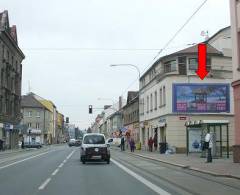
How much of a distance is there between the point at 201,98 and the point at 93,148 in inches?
900

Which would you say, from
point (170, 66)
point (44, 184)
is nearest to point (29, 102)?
point (170, 66)

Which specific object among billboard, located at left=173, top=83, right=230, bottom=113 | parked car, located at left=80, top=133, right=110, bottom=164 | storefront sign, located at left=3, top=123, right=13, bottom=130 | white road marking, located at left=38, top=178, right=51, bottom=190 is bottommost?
white road marking, located at left=38, top=178, right=51, bottom=190

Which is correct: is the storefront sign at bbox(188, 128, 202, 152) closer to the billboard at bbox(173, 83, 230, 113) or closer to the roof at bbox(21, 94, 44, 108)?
the billboard at bbox(173, 83, 230, 113)

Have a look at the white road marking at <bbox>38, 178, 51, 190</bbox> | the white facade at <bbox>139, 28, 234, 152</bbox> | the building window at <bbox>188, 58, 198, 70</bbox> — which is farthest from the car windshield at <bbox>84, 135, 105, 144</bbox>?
the building window at <bbox>188, 58, 198, 70</bbox>

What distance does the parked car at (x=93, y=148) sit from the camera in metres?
29.4

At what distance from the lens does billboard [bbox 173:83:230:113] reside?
162 feet

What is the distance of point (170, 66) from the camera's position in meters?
51.1

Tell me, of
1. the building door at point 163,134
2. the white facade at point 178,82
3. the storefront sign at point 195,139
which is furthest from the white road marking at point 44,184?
the building door at point 163,134

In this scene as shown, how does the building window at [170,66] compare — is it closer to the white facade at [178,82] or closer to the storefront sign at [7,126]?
the white facade at [178,82]

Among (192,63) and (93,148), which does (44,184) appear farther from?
(192,63)

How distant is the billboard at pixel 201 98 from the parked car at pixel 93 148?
20.0m

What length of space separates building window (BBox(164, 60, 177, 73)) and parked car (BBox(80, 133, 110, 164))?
21.5m

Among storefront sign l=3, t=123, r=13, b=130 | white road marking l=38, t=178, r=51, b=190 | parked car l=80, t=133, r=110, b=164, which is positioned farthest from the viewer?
storefront sign l=3, t=123, r=13, b=130

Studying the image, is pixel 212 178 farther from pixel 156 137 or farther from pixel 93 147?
pixel 156 137
